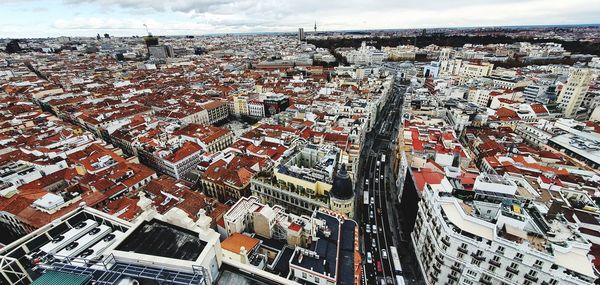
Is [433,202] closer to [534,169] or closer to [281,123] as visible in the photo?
[534,169]

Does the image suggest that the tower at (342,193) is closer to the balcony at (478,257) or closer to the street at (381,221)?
the street at (381,221)

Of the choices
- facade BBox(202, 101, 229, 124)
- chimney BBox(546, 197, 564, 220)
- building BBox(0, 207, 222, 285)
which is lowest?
facade BBox(202, 101, 229, 124)

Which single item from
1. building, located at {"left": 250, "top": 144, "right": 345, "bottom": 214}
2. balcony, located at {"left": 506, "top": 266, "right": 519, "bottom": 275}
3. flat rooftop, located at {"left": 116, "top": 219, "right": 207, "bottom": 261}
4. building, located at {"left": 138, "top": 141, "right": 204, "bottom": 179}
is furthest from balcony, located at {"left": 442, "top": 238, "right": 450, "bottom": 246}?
building, located at {"left": 138, "top": 141, "right": 204, "bottom": 179}

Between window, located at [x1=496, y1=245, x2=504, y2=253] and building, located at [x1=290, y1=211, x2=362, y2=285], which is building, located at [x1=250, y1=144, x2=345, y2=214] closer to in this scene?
building, located at [x1=290, y1=211, x2=362, y2=285]

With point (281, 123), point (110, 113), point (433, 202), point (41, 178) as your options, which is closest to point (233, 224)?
point (433, 202)

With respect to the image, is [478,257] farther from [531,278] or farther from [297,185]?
[297,185]

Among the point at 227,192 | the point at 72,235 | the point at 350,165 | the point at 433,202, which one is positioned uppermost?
the point at 72,235

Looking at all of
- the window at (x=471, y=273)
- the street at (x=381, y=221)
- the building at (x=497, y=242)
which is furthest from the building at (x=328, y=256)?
the window at (x=471, y=273)
